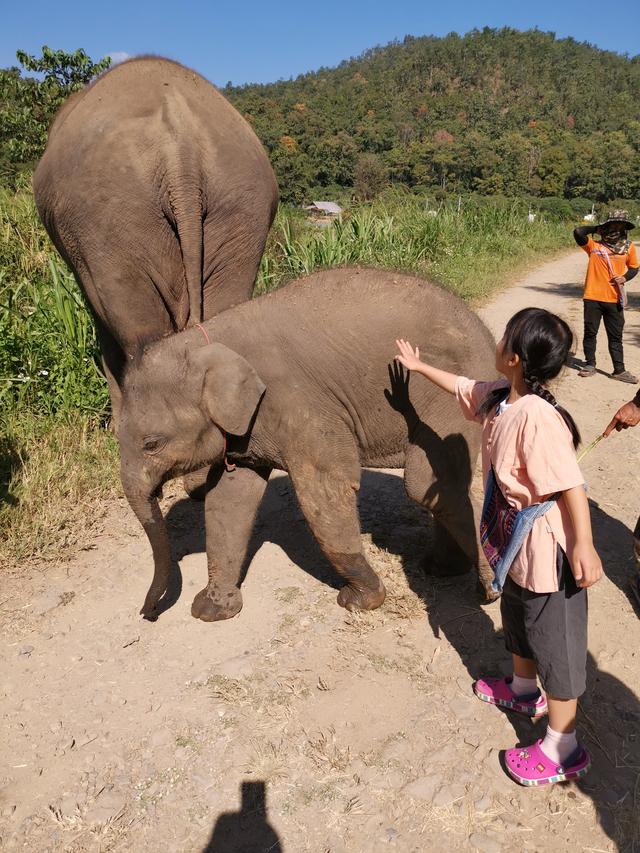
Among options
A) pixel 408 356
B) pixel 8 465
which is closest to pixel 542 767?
pixel 408 356

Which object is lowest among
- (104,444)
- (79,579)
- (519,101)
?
(79,579)

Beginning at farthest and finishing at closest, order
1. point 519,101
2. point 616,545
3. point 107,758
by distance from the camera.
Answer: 1. point 519,101
2. point 616,545
3. point 107,758

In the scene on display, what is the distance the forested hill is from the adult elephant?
43341 mm

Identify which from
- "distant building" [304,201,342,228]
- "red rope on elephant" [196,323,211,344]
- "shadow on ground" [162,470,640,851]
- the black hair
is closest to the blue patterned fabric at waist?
the black hair

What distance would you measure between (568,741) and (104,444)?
378 centimetres

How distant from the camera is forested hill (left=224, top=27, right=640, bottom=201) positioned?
5375 cm

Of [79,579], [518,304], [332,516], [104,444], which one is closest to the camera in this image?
[332,516]

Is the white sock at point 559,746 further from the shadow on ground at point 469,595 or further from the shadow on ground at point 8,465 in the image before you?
the shadow on ground at point 8,465

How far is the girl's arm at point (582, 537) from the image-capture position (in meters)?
2.00

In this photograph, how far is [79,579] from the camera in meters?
3.67

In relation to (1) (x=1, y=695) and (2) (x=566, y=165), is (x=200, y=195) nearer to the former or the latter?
(1) (x=1, y=695)

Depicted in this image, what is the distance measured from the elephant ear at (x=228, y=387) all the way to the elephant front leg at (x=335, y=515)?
0.41 meters

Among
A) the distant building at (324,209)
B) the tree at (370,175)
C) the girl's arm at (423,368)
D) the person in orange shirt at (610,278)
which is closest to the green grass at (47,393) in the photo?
the girl's arm at (423,368)

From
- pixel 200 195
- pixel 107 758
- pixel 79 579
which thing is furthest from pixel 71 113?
pixel 107 758
